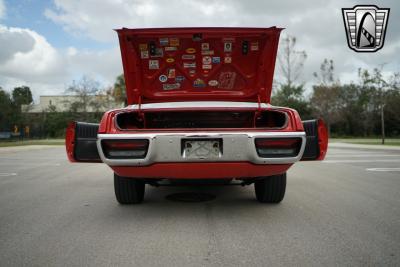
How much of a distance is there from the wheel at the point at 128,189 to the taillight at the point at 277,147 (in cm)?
153

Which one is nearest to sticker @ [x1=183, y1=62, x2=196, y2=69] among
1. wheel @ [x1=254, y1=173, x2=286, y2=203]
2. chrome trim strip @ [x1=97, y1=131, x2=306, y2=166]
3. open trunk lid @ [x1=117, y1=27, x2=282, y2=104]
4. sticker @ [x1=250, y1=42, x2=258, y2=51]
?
open trunk lid @ [x1=117, y1=27, x2=282, y2=104]

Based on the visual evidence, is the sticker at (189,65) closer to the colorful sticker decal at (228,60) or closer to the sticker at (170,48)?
the sticker at (170,48)

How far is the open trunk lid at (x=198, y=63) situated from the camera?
380 cm

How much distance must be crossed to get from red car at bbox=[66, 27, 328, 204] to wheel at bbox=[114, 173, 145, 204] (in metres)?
0.01

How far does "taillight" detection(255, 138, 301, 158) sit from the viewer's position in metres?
3.20

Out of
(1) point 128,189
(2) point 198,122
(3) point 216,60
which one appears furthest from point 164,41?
(1) point 128,189

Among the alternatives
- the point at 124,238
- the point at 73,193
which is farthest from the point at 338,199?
the point at 73,193

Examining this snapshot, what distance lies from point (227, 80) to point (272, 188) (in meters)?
1.40

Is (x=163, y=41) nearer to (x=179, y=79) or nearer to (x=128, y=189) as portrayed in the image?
(x=179, y=79)

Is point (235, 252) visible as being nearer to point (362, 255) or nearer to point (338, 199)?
point (362, 255)

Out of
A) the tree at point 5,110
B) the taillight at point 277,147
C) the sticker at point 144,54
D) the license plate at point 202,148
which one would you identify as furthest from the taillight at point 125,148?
the tree at point 5,110

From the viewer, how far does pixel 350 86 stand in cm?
4322

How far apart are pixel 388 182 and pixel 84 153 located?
4.86 m

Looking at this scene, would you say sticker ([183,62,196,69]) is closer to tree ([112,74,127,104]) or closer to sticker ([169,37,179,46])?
sticker ([169,37,179,46])
